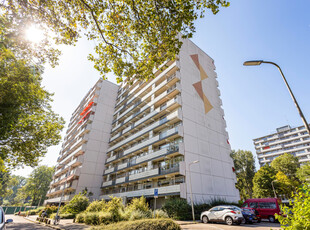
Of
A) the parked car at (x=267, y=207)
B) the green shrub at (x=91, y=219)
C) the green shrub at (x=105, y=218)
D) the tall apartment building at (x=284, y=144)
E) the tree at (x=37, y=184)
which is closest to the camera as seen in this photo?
the green shrub at (x=105, y=218)

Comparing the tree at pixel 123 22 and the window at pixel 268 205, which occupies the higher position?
the tree at pixel 123 22

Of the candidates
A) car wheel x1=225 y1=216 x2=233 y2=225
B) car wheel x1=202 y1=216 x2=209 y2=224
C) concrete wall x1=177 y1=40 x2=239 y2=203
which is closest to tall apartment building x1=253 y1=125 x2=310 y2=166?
concrete wall x1=177 y1=40 x2=239 y2=203

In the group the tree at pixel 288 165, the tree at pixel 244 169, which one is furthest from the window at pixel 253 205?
the tree at pixel 288 165

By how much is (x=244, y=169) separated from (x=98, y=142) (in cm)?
4074

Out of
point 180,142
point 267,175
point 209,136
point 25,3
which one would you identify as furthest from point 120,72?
point 267,175

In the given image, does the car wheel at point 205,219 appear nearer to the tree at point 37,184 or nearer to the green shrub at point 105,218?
the green shrub at point 105,218

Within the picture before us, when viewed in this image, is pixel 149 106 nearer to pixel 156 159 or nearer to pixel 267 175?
pixel 156 159

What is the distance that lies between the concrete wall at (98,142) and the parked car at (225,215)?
26236 mm

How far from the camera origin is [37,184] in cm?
5822

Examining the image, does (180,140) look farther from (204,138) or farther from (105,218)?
(105,218)

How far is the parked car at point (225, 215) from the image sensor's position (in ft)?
42.4

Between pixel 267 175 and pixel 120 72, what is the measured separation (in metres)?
44.4

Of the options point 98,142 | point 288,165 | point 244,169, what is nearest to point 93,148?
point 98,142

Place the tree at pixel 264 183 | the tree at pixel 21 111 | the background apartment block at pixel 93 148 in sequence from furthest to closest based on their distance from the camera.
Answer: the tree at pixel 264 183 → the background apartment block at pixel 93 148 → the tree at pixel 21 111
